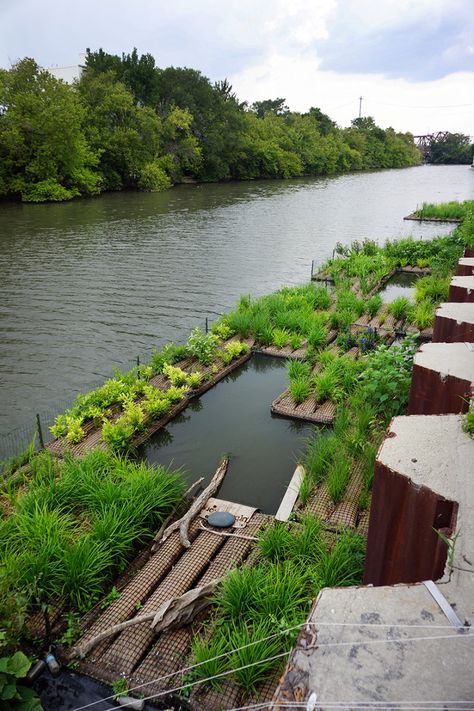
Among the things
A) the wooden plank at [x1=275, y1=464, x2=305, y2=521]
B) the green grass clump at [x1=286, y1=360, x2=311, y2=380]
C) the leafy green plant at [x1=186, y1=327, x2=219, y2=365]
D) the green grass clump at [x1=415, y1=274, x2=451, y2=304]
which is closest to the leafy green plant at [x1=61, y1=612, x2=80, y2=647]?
the wooden plank at [x1=275, y1=464, x2=305, y2=521]

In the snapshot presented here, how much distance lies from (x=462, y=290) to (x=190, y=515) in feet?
19.4

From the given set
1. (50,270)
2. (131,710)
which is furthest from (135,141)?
(131,710)

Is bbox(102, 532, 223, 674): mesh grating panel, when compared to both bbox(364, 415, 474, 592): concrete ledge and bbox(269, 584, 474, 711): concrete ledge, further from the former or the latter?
bbox(269, 584, 474, 711): concrete ledge

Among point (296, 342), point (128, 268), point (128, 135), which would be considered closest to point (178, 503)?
point (296, 342)

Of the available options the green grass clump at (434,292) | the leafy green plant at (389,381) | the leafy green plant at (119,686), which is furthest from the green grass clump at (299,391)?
the green grass clump at (434,292)

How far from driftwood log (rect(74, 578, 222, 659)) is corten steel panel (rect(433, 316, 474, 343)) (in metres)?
4.35

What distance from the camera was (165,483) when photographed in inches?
225

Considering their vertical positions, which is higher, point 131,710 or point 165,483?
point 165,483

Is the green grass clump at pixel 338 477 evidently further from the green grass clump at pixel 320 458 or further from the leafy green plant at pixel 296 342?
the leafy green plant at pixel 296 342

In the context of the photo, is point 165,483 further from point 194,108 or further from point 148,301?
point 194,108

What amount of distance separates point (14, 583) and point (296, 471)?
3.55 metres

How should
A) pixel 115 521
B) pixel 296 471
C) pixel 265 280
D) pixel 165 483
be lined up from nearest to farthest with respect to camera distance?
pixel 115 521 < pixel 165 483 < pixel 296 471 < pixel 265 280

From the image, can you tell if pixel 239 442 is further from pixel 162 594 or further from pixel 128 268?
pixel 128 268

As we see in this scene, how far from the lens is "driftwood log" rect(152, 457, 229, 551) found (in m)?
5.24
